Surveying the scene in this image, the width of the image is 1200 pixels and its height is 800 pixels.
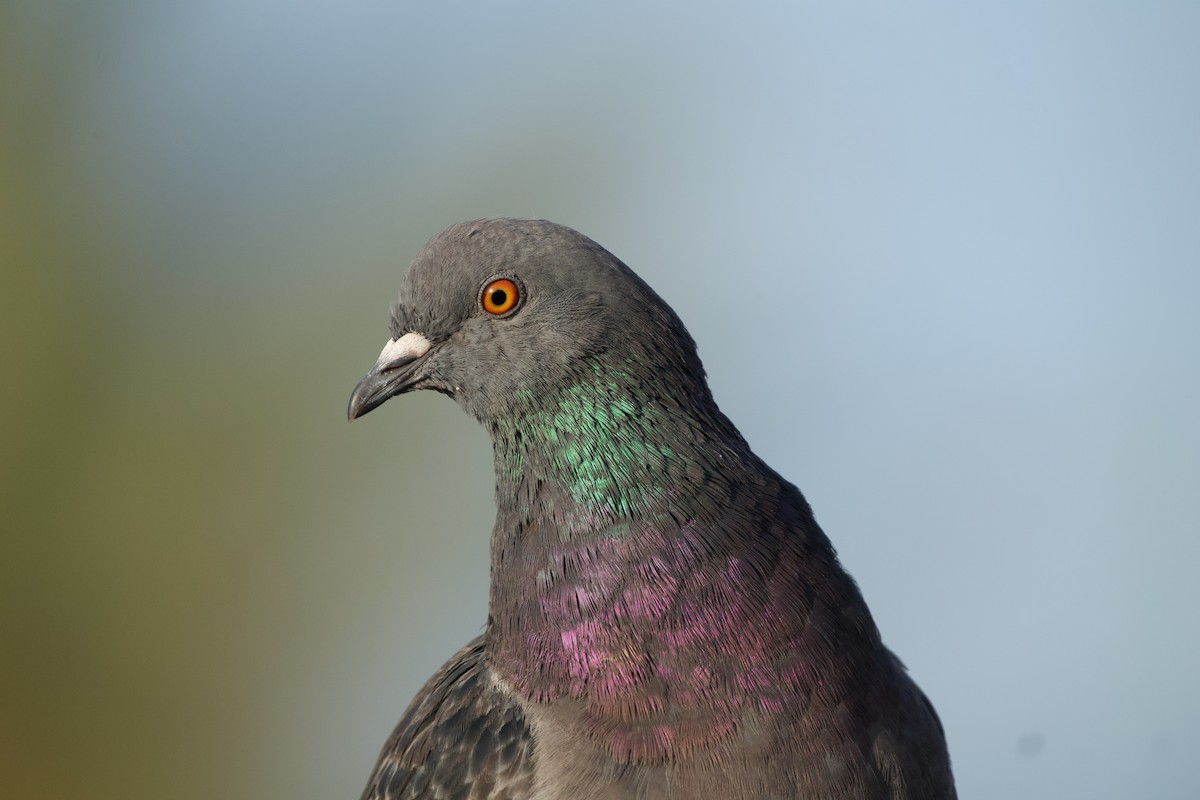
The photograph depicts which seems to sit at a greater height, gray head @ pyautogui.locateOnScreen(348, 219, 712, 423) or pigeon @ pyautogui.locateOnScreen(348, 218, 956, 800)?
gray head @ pyautogui.locateOnScreen(348, 219, 712, 423)

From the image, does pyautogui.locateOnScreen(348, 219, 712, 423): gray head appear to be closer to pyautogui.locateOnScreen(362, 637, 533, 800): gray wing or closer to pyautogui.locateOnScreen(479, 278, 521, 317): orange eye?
pyautogui.locateOnScreen(479, 278, 521, 317): orange eye

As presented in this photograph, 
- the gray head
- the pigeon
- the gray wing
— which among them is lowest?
the gray wing

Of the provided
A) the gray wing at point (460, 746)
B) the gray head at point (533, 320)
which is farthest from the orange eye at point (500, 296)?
the gray wing at point (460, 746)

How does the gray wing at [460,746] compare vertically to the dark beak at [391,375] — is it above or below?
below

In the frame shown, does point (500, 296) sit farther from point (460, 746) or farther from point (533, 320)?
point (460, 746)

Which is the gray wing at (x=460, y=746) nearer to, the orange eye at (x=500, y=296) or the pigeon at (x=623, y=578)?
the pigeon at (x=623, y=578)

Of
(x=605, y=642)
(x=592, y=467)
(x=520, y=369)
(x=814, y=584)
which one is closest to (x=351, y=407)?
(x=520, y=369)

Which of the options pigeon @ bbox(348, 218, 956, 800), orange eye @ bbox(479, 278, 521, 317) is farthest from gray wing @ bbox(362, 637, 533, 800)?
orange eye @ bbox(479, 278, 521, 317)

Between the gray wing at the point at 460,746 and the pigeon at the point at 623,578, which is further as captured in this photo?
the gray wing at the point at 460,746

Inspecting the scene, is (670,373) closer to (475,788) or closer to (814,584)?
(814,584)
